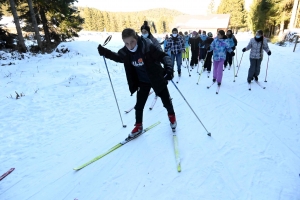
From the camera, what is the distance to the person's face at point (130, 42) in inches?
121

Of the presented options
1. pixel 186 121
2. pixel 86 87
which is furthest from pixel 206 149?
pixel 86 87

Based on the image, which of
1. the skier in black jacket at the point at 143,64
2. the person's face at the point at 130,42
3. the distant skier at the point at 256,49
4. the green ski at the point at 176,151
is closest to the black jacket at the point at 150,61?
the skier in black jacket at the point at 143,64

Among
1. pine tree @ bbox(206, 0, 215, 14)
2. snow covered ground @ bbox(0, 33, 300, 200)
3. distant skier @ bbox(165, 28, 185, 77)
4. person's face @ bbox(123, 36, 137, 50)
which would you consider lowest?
snow covered ground @ bbox(0, 33, 300, 200)

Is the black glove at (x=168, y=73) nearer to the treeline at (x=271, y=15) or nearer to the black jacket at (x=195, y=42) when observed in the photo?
the black jacket at (x=195, y=42)

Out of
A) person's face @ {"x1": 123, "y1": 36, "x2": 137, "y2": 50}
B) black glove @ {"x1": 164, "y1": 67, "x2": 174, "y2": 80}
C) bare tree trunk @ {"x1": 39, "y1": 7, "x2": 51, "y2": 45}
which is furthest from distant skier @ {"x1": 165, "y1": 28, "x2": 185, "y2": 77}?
bare tree trunk @ {"x1": 39, "y1": 7, "x2": 51, "y2": 45}

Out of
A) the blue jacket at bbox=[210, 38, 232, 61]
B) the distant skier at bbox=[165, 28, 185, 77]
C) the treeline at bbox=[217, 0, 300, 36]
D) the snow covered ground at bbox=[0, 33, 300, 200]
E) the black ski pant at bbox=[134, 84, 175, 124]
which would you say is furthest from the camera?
the treeline at bbox=[217, 0, 300, 36]

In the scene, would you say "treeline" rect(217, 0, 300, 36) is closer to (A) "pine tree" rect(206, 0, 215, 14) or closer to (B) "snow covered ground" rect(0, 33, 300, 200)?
(B) "snow covered ground" rect(0, 33, 300, 200)

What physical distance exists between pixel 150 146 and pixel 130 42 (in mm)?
2002

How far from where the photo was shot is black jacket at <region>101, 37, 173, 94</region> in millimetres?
3270

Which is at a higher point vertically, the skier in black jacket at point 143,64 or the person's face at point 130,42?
the person's face at point 130,42

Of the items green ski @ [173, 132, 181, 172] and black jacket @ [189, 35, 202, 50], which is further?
black jacket @ [189, 35, 202, 50]

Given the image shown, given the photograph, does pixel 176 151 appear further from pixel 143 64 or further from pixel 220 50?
pixel 220 50

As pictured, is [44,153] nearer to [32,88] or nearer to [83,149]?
[83,149]

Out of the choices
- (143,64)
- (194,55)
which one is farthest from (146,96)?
(194,55)
